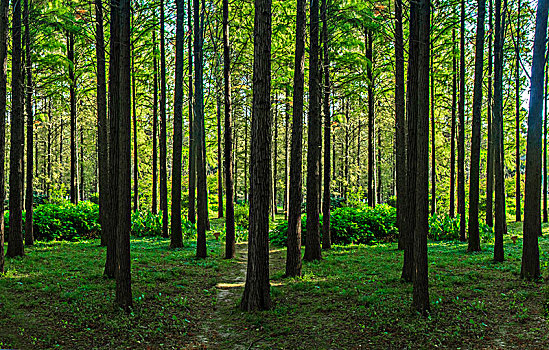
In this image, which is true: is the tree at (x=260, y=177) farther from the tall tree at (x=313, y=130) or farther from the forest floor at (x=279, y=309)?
the tall tree at (x=313, y=130)

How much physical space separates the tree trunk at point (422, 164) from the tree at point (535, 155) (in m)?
3.20

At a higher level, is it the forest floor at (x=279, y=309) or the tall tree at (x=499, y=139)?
the tall tree at (x=499, y=139)

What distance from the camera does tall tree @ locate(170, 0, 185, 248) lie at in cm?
1249

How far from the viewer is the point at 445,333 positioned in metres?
5.37

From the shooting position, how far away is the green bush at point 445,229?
15488 mm

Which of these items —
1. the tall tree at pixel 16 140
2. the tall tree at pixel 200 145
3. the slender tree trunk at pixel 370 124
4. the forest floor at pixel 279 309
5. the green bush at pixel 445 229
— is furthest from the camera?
the slender tree trunk at pixel 370 124

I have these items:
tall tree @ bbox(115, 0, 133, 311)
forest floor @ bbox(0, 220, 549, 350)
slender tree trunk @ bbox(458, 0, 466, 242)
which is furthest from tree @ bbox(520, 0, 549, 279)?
tall tree @ bbox(115, 0, 133, 311)

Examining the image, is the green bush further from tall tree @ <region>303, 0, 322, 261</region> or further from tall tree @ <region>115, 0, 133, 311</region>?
tall tree @ <region>115, 0, 133, 311</region>

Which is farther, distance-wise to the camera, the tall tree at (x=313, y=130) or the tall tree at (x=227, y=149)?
the tall tree at (x=227, y=149)

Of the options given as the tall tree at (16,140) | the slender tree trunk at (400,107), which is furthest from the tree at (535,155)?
the tall tree at (16,140)

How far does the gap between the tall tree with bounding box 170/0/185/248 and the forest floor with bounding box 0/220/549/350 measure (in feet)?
9.55

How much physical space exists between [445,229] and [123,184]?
13330 millimetres

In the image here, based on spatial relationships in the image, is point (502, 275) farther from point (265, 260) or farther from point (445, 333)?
point (265, 260)

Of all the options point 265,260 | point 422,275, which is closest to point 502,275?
point 422,275
